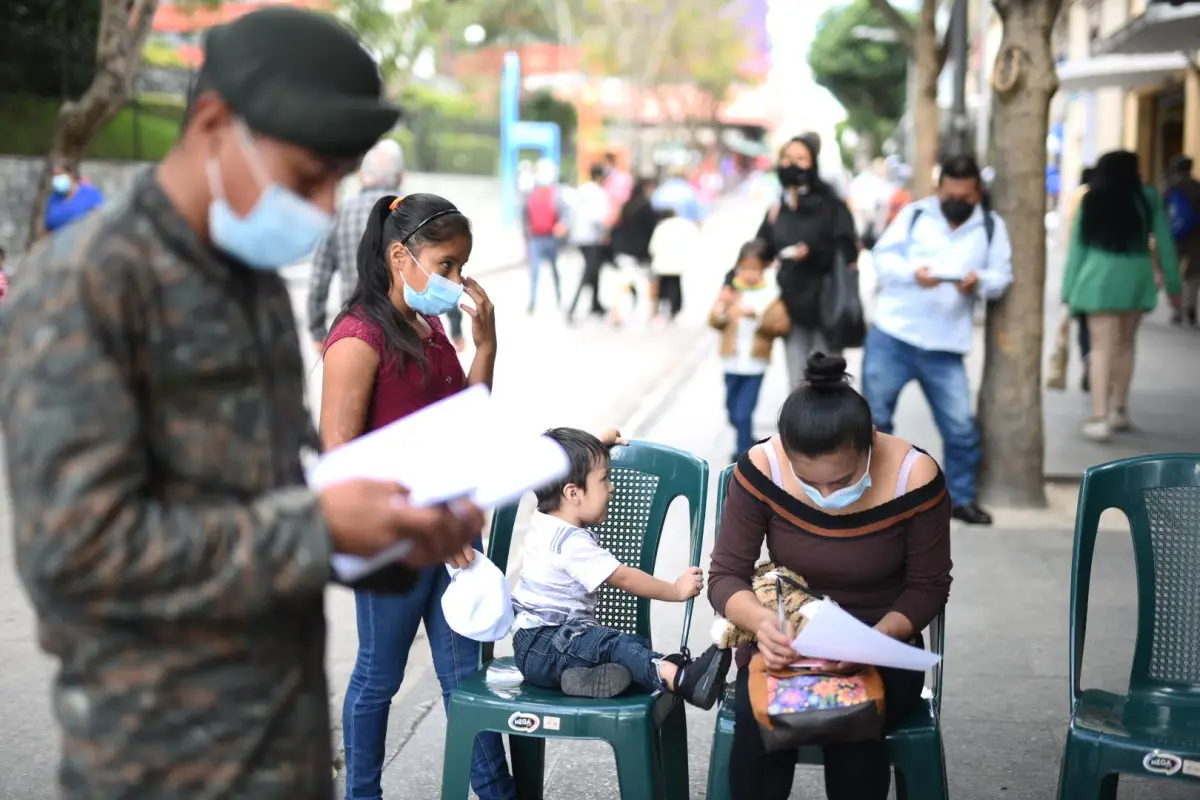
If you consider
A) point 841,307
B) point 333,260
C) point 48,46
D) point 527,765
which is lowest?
point 527,765

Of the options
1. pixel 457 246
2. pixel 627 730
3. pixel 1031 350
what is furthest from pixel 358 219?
pixel 627 730

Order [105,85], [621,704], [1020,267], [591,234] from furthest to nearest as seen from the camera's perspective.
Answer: [591,234] → [105,85] → [1020,267] → [621,704]

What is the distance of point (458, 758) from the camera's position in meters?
3.48

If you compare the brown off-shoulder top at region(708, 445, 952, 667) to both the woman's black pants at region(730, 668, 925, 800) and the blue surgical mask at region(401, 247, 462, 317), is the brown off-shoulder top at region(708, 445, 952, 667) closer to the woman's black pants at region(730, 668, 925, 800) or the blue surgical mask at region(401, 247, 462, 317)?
the woman's black pants at region(730, 668, 925, 800)

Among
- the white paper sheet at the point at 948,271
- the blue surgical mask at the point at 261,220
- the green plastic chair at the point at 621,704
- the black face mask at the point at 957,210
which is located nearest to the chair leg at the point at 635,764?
the green plastic chair at the point at 621,704

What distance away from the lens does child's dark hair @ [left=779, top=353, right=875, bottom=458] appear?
321 centimetres

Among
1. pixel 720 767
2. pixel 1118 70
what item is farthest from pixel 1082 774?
pixel 1118 70

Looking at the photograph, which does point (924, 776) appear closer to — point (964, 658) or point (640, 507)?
point (640, 507)

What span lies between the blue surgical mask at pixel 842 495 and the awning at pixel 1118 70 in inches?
563

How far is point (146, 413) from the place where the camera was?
5.73 ft

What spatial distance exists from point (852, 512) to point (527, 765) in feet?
3.91

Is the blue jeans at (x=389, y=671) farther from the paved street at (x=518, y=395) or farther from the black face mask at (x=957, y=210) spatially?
the black face mask at (x=957, y=210)

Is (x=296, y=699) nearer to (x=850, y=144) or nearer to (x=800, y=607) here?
(x=800, y=607)

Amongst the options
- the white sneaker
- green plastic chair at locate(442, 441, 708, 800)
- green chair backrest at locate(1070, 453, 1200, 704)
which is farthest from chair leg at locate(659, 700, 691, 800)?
the white sneaker
